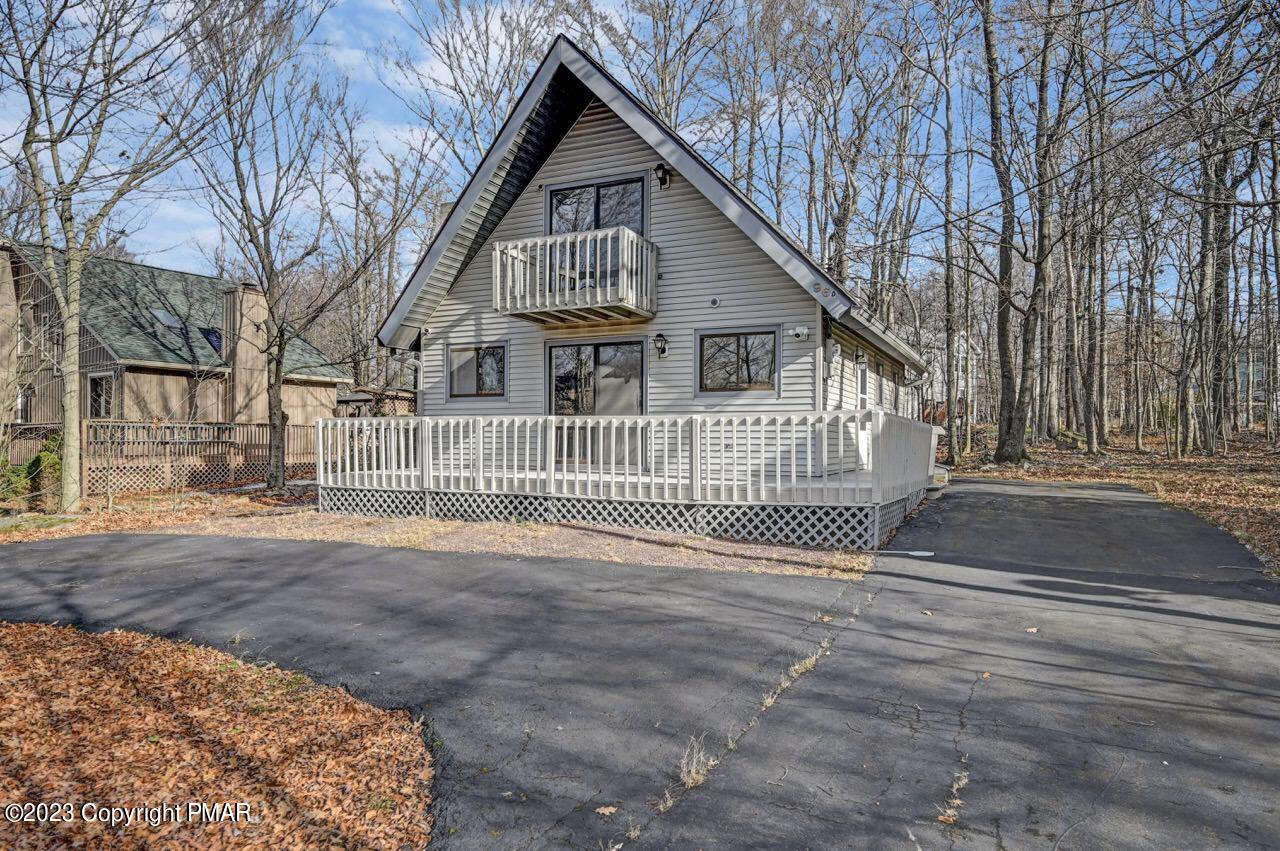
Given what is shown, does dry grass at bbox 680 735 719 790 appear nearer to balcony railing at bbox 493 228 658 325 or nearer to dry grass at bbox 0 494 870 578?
dry grass at bbox 0 494 870 578

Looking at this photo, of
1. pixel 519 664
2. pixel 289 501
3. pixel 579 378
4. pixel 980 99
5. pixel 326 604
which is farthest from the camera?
pixel 980 99

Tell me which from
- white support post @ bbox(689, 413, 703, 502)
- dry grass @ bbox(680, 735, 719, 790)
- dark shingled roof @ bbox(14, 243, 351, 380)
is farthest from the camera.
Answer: dark shingled roof @ bbox(14, 243, 351, 380)

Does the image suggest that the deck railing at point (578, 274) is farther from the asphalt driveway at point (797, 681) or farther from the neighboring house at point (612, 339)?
the asphalt driveway at point (797, 681)

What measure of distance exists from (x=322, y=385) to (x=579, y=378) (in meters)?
16.1

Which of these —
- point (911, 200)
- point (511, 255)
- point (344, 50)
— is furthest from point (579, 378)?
point (911, 200)

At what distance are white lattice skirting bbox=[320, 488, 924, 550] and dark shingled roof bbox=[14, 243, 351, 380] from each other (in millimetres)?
10913

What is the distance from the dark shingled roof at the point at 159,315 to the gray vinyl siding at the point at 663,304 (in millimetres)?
9584

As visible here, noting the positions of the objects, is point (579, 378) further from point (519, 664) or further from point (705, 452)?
point (519, 664)

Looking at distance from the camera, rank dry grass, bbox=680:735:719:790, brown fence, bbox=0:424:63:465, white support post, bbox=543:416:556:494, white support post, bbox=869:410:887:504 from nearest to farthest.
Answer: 1. dry grass, bbox=680:735:719:790
2. white support post, bbox=869:410:887:504
3. white support post, bbox=543:416:556:494
4. brown fence, bbox=0:424:63:465

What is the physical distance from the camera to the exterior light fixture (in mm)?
12281

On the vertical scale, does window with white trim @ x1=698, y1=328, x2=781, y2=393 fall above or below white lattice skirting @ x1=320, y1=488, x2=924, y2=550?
above

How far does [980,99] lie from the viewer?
24750mm

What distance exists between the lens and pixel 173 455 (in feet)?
61.3

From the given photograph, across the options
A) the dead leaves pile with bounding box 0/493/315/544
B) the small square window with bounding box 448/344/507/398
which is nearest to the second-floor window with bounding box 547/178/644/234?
the small square window with bounding box 448/344/507/398
